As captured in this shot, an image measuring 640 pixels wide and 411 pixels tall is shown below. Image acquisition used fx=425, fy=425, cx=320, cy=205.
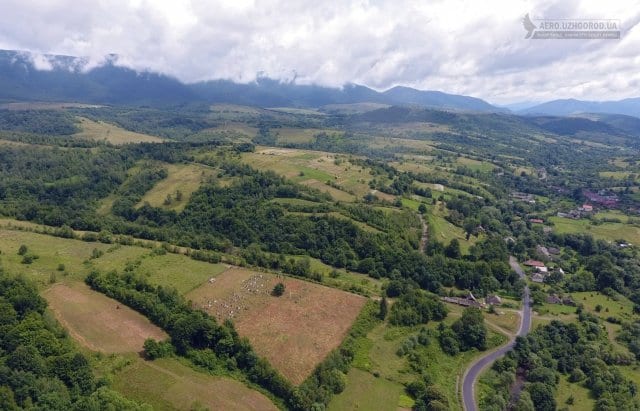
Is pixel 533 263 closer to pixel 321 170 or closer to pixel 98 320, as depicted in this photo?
pixel 321 170

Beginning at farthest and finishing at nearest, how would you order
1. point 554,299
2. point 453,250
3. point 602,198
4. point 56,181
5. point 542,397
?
point 602,198, point 56,181, point 453,250, point 554,299, point 542,397

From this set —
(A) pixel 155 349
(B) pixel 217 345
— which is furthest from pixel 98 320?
(B) pixel 217 345

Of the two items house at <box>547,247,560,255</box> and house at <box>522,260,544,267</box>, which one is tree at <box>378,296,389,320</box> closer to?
house at <box>522,260,544,267</box>

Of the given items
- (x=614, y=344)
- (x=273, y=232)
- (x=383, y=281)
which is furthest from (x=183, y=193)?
(x=614, y=344)

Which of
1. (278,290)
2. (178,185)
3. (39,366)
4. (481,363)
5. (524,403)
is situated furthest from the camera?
(178,185)

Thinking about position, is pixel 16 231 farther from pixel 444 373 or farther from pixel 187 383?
pixel 444 373
